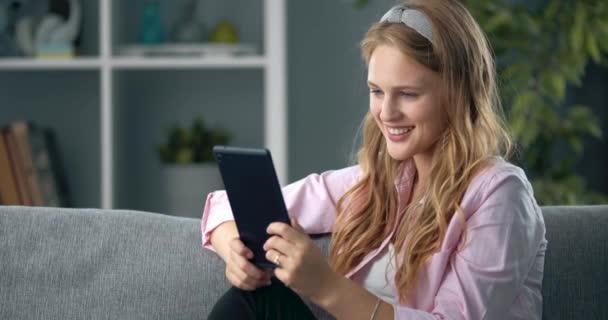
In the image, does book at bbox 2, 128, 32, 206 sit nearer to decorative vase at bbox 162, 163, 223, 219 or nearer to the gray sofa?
decorative vase at bbox 162, 163, 223, 219

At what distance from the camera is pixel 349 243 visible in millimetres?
1677

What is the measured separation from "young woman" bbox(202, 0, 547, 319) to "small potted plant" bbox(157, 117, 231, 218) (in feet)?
5.21

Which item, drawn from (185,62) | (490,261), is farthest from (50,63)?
(490,261)

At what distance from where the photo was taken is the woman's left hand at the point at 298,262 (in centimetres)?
144

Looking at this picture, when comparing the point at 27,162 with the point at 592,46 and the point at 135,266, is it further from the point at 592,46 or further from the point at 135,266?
the point at 592,46

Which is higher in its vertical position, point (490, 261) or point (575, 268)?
point (490, 261)

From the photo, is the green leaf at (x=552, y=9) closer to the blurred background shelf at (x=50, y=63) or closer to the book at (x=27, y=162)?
the blurred background shelf at (x=50, y=63)

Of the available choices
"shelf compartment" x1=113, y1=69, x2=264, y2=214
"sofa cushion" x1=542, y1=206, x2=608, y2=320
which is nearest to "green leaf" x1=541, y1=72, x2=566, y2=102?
"shelf compartment" x1=113, y1=69, x2=264, y2=214

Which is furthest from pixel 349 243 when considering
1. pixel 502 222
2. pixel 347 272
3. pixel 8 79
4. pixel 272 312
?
pixel 8 79

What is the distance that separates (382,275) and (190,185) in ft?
5.71

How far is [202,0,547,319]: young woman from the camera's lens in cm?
145

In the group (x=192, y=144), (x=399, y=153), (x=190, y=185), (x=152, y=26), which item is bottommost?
(x=190, y=185)

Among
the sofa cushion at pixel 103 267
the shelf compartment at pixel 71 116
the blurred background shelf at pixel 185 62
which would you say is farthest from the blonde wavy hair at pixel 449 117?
the shelf compartment at pixel 71 116

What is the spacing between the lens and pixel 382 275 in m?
1.64
